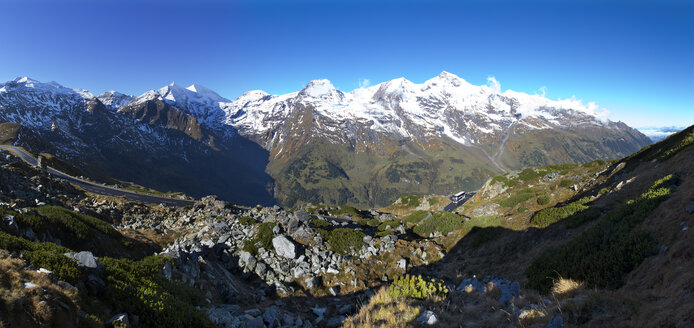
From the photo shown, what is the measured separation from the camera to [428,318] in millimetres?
9992

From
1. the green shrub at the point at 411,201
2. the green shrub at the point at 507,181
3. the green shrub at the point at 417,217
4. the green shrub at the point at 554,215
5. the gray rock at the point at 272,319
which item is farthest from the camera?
the green shrub at the point at 411,201

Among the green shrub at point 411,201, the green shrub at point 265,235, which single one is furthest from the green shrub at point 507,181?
the green shrub at point 265,235

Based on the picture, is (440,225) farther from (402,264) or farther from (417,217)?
(402,264)

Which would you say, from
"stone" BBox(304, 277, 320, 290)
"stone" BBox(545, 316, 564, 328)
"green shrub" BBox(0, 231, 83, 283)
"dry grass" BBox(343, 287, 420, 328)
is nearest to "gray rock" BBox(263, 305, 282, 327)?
"dry grass" BBox(343, 287, 420, 328)

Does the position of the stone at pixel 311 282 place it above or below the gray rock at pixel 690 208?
below

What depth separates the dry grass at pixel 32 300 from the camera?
19.3 feet

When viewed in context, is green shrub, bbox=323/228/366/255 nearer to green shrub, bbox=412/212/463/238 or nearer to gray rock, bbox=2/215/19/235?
green shrub, bbox=412/212/463/238

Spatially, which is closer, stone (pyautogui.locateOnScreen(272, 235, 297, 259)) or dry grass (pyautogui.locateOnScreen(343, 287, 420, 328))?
dry grass (pyautogui.locateOnScreen(343, 287, 420, 328))

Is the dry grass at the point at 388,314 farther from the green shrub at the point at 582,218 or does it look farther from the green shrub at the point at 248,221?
the green shrub at the point at 248,221

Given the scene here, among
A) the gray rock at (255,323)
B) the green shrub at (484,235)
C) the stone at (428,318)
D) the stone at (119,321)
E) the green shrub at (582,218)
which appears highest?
the stone at (119,321)

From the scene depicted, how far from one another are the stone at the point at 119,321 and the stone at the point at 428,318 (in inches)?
372

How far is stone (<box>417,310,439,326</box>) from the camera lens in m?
9.77

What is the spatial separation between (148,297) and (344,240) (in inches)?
706

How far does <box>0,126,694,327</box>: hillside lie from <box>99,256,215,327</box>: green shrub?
51mm
